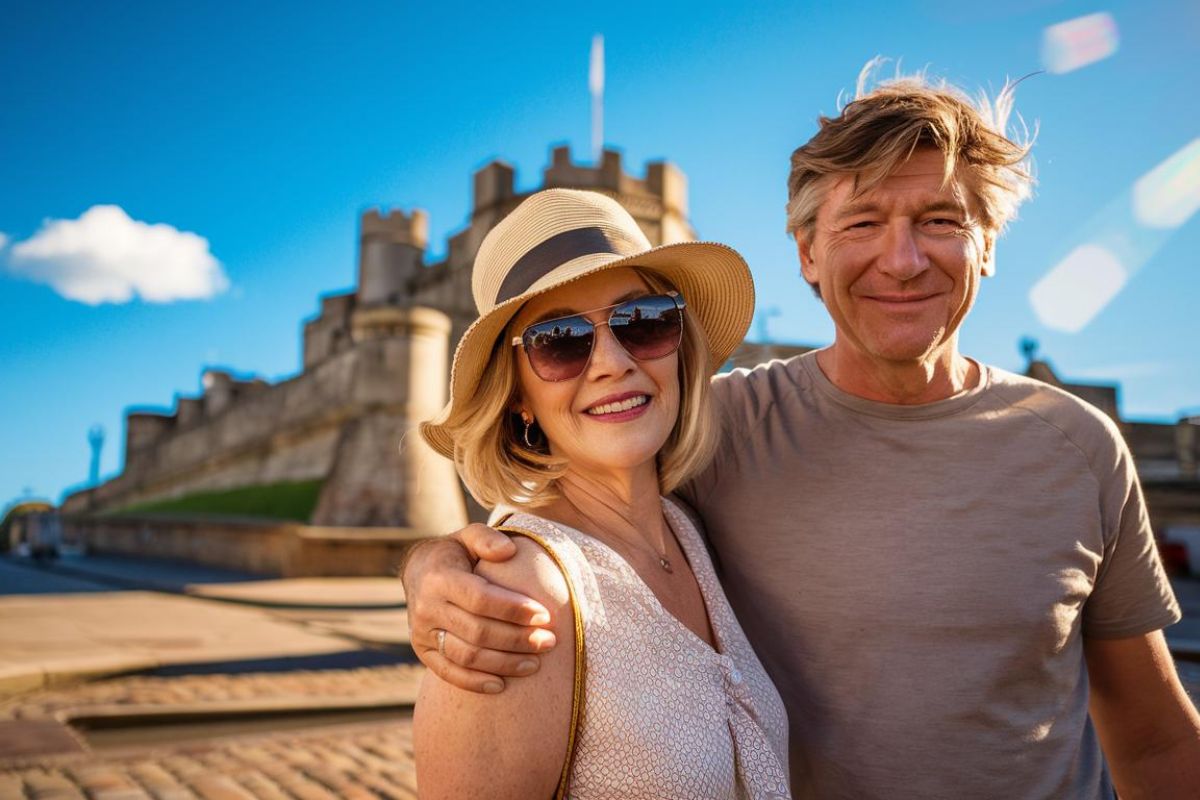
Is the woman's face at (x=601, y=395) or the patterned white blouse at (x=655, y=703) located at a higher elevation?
the woman's face at (x=601, y=395)

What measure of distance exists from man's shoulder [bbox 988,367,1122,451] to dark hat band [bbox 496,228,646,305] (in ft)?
3.33

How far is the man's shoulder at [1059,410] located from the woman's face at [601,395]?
90cm

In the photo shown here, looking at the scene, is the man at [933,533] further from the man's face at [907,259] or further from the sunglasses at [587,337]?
the sunglasses at [587,337]

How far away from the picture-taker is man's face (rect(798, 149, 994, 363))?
2076mm

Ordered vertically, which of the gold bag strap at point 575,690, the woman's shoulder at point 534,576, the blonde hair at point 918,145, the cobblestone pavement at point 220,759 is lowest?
the cobblestone pavement at point 220,759

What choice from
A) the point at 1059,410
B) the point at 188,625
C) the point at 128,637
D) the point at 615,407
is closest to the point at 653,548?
the point at 615,407

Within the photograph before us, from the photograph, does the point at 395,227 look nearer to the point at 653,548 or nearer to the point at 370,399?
the point at 370,399

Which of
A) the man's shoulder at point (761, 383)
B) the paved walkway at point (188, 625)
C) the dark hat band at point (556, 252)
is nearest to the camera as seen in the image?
the dark hat band at point (556, 252)

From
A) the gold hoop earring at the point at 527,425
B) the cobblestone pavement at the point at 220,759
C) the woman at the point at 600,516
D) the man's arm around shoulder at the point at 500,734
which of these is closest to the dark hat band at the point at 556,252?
the woman at the point at 600,516

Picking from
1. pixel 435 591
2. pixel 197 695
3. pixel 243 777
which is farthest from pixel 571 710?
pixel 197 695

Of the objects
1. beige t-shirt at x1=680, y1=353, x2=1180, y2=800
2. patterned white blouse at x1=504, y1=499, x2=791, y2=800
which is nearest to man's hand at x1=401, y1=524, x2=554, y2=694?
patterned white blouse at x1=504, y1=499, x2=791, y2=800

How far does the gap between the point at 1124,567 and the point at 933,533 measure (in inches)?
19.0

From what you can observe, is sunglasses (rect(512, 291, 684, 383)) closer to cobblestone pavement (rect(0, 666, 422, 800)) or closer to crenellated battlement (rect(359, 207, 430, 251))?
cobblestone pavement (rect(0, 666, 422, 800))

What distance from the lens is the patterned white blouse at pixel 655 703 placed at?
4.67ft
